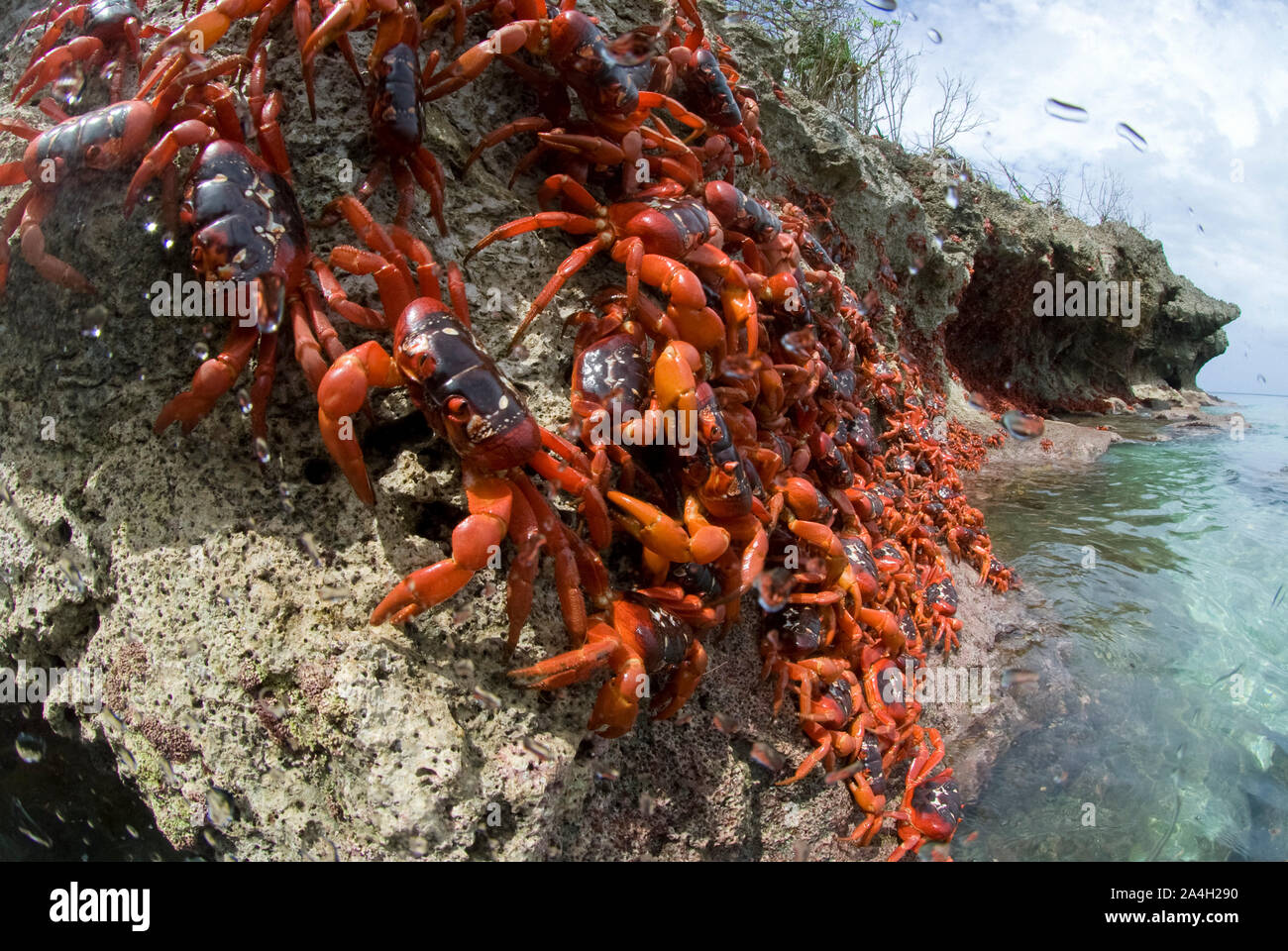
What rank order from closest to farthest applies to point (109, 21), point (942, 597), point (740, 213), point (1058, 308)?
point (109, 21)
point (740, 213)
point (942, 597)
point (1058, 308)

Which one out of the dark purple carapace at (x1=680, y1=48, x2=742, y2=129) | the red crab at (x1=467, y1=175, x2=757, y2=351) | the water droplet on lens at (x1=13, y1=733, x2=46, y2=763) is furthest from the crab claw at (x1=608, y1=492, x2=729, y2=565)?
the water droplet on lens at (x1=13, y1=733, x2=46, y2=763)

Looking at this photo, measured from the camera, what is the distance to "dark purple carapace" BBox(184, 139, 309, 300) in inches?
95.0

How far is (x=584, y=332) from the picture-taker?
3.18 meters

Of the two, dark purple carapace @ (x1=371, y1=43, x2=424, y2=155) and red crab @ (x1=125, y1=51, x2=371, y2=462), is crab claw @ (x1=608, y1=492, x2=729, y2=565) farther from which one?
dark purple carapace @ (x1=371, y1=43, x2=424, y2=155)

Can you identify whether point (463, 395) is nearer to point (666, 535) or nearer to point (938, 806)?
point (666, 535)

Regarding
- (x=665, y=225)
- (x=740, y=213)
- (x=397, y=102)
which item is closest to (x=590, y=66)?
(x=665, y=225)

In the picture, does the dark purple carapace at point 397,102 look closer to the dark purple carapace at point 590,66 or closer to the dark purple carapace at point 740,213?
the dark purple carapace at point 590,66

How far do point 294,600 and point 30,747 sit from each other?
2.42m

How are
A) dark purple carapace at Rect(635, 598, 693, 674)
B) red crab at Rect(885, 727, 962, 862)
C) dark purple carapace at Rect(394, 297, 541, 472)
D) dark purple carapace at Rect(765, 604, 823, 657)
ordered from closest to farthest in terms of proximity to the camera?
dark purple carapace at Rect(394, 297, 541, 472)
dark purple carapace at Rect(635, 598, 693, 674)
dark purple carapace at Rect(765, 604, 823, 657)
red crab at Rect(885, 727, 962, 862)

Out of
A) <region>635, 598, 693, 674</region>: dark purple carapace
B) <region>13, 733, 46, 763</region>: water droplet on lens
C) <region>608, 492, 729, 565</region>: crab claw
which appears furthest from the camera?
<region>13, 733, 46, 763</region>: water droplet on lens

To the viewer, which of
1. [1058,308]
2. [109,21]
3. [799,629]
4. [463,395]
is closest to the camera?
[463,395]

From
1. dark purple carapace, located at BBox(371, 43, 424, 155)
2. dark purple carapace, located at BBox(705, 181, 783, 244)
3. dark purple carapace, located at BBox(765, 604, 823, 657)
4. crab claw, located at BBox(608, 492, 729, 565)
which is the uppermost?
dark purple carapace, located at BBox(371, 43, 424, 155)

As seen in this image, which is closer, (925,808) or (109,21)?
(109,21)

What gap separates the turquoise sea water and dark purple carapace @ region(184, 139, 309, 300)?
4.69 m
